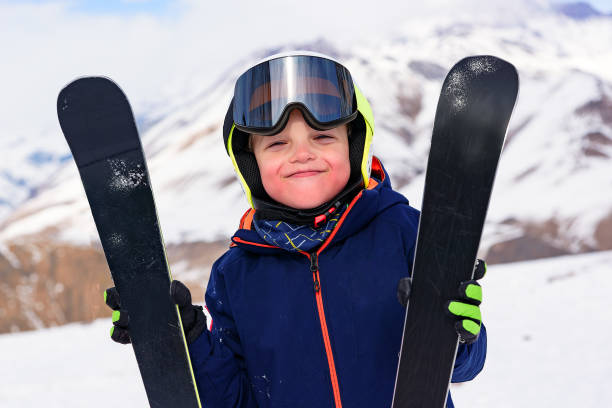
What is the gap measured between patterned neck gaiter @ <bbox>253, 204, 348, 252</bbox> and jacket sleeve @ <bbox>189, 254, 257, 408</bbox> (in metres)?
0.24

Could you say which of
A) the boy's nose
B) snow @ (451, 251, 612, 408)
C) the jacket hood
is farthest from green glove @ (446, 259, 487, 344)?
snow @ (451, 251, 612, 408)

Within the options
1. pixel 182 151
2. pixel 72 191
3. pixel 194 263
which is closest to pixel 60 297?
pixel 194 263

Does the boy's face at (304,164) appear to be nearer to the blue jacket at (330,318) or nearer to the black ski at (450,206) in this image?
the blue jacket at (330,318)

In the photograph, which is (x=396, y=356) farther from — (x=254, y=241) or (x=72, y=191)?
(x=72, y=191)

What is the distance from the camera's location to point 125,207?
167cm

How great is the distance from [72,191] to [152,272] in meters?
31.8

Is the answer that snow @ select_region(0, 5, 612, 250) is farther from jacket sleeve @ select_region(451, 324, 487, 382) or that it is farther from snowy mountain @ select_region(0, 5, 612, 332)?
jacket sleeve @ select_region(451, 324, 487, 382)

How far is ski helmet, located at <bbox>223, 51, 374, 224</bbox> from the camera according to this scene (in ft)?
5.21

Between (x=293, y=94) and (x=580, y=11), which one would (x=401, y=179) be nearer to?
(x=293, y=94)

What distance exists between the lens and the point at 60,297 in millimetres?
11805

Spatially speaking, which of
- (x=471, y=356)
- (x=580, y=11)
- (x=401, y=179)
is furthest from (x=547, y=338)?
(x=580, y=11)

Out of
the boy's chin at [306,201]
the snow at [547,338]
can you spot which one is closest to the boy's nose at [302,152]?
the boy's chin at [306,201]

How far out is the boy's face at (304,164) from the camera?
5.15 ft

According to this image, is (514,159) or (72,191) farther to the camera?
(72,191)
